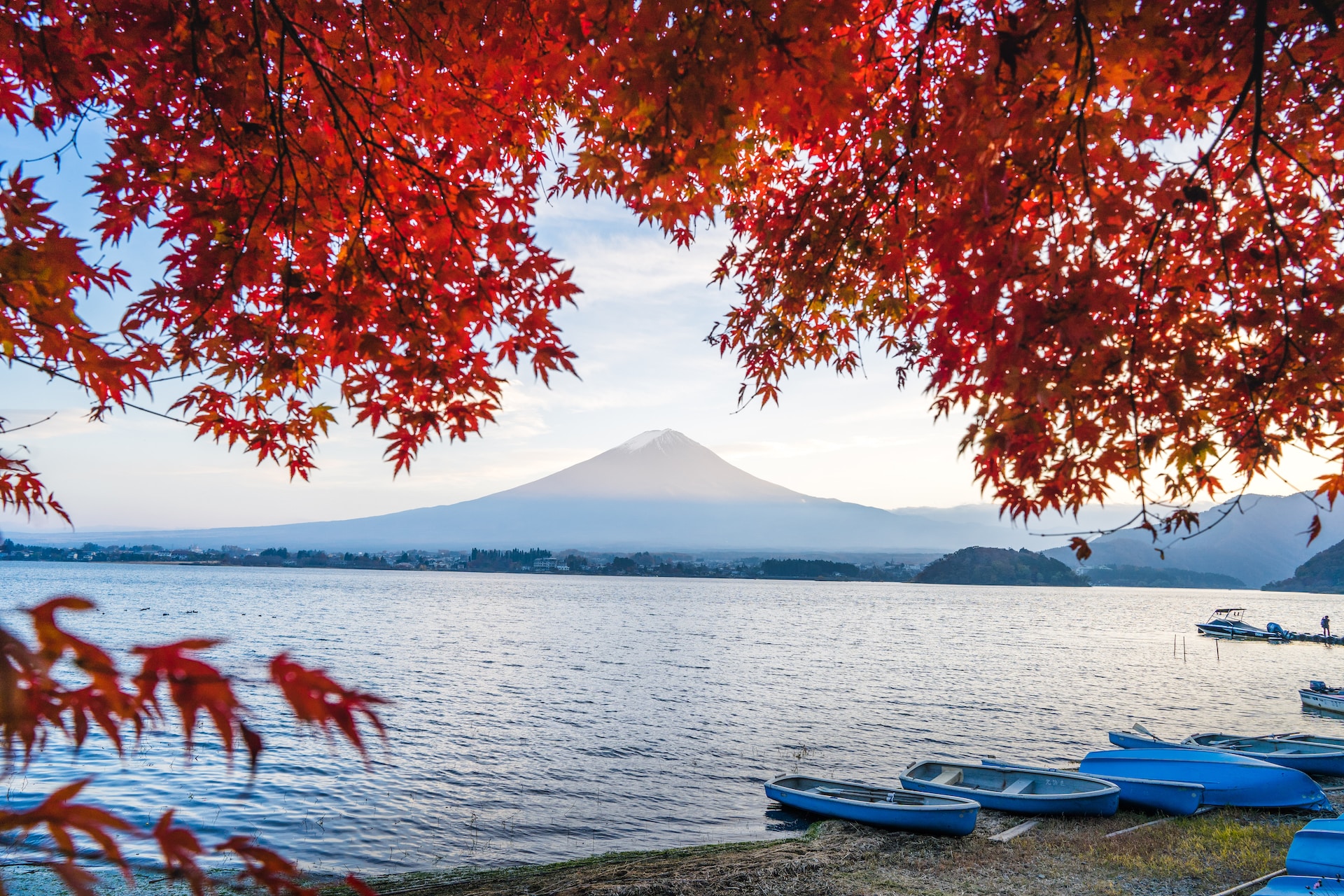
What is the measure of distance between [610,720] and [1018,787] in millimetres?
14167

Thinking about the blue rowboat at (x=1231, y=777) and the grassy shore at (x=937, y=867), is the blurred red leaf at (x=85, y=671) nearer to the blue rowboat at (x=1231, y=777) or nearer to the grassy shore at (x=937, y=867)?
the grassy shore at (x=937, y=867)

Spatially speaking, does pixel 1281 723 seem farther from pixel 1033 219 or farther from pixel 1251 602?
pixel 1251 602

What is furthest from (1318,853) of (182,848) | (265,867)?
(182,848)

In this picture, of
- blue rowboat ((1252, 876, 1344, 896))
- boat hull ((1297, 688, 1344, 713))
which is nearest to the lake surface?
boat hull ((1297, 688, 1344, 713))

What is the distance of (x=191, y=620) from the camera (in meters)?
61.8

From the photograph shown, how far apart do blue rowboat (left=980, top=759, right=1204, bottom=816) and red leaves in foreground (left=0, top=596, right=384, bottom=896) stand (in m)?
14.8

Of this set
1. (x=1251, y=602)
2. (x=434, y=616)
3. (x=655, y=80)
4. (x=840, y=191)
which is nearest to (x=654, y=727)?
(x=840, y=191)

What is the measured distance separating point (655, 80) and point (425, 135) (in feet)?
9.26

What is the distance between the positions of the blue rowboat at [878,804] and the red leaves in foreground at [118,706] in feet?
38.4

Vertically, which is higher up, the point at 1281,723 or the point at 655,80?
the point at 655,80

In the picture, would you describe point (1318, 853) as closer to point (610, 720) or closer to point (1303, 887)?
point (1303, 887)

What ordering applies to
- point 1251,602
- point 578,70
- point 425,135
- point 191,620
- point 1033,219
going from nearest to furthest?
point 1033,219 < point 578,70 < point 425,135 < point 191,620 < point 1251,602

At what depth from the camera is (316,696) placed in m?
1.98

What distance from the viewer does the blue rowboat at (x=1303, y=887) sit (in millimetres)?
5520
